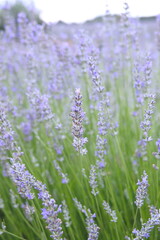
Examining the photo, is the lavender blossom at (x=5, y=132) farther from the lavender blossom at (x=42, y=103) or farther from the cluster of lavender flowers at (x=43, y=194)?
the lavender blossom at (x=42, y=103)

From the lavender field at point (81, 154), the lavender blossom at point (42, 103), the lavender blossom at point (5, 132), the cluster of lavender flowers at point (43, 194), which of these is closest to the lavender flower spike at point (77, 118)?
the lavender field at point (81, 154)

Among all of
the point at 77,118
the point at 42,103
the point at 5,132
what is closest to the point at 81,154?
the point at 77,118

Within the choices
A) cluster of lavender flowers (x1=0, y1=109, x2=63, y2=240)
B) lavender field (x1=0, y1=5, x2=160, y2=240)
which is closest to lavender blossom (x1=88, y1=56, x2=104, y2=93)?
lavender field (x1=0, y1=5, x2=160, y2=240)

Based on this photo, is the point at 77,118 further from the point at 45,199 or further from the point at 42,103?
the point at 42,103

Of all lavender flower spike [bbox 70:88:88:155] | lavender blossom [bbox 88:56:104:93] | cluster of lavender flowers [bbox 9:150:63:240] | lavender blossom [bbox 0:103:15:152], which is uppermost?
lavender blossom [bbox 88:56:104:93]

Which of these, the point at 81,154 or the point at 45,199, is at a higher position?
the point at 81,154

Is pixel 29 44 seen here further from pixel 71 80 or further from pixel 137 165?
pixel 137 165

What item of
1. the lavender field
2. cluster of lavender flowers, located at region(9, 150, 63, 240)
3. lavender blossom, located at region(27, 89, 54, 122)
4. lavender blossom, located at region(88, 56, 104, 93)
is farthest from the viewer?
lavender blossom, located at region(27, 89, 54, 122)

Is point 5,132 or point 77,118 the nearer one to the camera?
point 77,118

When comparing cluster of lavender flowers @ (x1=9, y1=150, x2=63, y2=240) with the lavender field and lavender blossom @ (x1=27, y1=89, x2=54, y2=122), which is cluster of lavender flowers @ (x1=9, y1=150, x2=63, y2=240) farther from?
lavender blossom @ (x1=27, y1=89, x2=54, y2=122)
